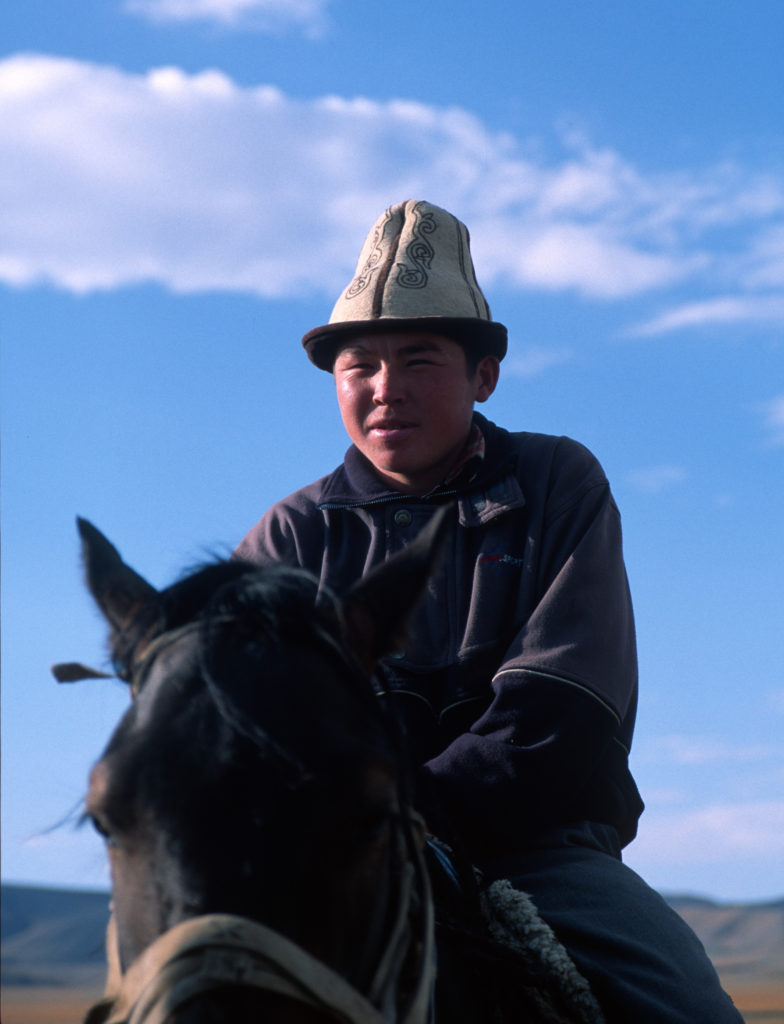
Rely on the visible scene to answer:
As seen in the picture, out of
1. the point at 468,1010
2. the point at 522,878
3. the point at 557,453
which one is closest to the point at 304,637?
the point at 468,1010

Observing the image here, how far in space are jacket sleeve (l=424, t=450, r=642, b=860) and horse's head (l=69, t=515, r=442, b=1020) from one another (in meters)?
1.03

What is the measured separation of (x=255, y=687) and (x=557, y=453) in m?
2.29

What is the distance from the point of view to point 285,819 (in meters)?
2.12

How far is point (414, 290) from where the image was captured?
4.42m

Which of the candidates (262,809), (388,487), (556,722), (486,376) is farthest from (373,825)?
(486,376)

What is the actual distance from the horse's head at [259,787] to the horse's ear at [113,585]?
0.18 meters

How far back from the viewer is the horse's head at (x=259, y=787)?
2098mm

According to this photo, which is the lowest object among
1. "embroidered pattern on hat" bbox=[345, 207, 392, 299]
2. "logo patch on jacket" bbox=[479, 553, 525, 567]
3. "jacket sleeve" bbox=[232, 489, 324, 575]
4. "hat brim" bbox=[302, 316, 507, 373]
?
"logo patch on jacket" bbox=[479, 553, 525, 567]

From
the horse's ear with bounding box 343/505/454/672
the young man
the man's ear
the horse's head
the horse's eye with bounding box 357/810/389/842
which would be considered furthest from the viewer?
the man's ear

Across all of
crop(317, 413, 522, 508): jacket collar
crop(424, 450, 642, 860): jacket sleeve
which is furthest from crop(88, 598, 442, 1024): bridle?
crop(317, 413, 522, 508): jacket collar

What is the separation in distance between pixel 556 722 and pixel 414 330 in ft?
5.28

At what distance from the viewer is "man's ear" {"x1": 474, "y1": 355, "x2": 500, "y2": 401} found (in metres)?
4.65

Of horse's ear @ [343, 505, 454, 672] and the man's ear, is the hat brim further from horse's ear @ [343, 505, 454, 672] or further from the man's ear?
horse's ear @ [343, 505, 454, 672]

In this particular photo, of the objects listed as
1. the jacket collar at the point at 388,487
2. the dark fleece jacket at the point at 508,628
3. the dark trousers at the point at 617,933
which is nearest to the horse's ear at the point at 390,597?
the dark fleece jacket at the point at 508,628
